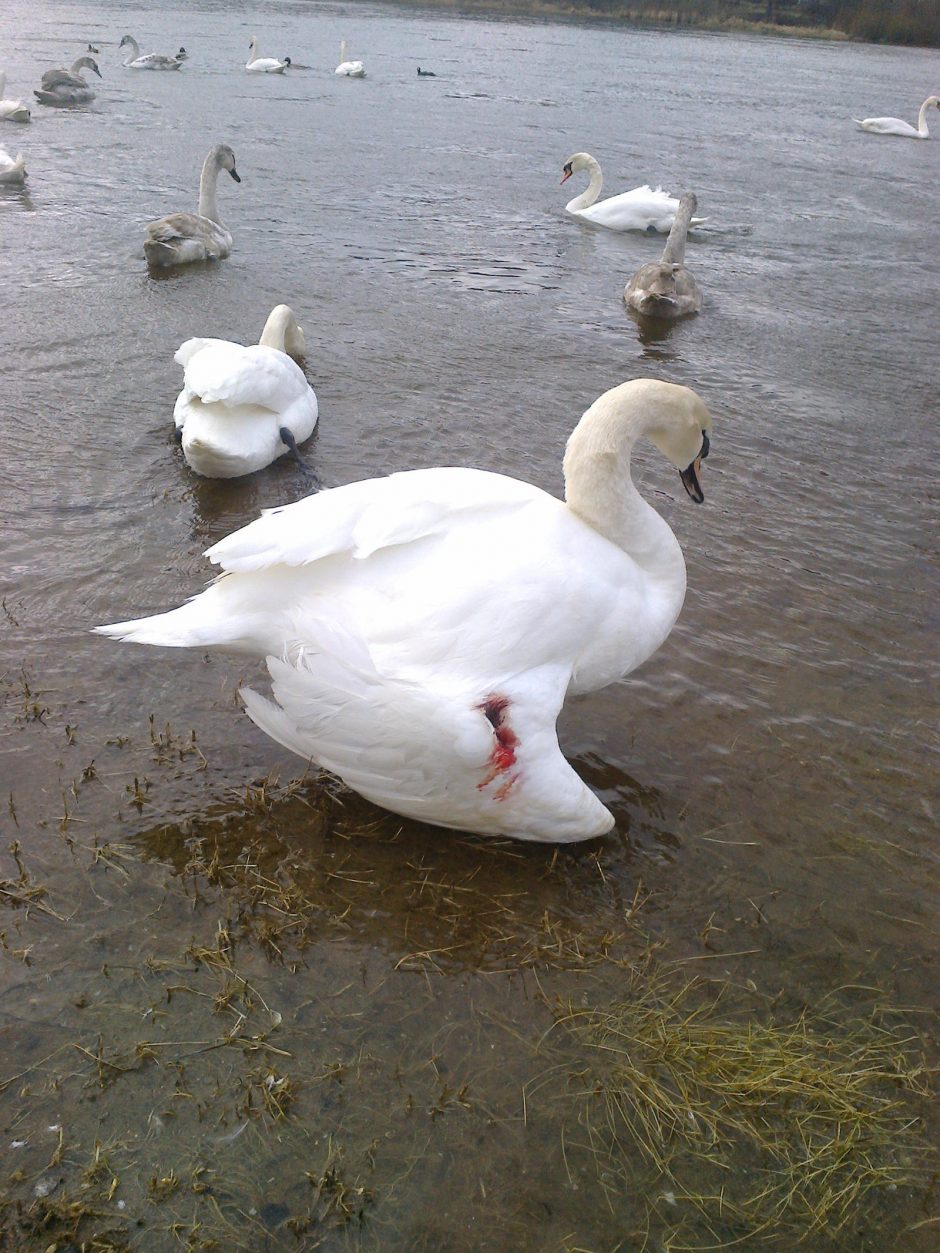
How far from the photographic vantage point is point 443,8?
48.7 metres

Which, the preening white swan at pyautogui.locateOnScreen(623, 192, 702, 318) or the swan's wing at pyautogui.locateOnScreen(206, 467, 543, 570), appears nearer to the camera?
the swan's wing at pyautogui.locateOnScreen(206, 467, 543, 570)

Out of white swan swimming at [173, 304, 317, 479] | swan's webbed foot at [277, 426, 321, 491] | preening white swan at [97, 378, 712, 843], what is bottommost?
swan's webbed foot at [277, 426, 321, 491]

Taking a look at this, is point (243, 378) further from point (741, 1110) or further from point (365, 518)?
point (741, 1110)

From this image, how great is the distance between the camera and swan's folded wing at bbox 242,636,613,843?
11.2ft

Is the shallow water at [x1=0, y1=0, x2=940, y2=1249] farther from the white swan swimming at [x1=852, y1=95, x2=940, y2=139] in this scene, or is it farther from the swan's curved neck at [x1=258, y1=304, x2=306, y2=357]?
the white swan swimming at [x1=852, y1=95, x2=940, y2=139]

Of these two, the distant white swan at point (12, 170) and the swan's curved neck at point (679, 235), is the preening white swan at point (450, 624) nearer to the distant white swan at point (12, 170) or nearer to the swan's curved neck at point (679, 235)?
the swan's curved neck at point (679, 235)

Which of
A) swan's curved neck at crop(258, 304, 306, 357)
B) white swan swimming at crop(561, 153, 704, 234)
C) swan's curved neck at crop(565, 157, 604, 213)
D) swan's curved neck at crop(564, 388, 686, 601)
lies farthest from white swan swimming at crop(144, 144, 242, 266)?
swan's curved neck at crop(564, 388, 686, 601)

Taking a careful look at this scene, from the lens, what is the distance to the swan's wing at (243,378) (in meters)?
6.48

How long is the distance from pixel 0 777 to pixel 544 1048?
2137 mm

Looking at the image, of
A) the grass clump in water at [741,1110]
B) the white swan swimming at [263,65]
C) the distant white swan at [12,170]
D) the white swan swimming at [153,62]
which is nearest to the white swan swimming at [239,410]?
the grass clump in water at [741,1110]

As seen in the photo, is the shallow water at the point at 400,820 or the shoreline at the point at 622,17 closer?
the shallow water at the point at 400,820

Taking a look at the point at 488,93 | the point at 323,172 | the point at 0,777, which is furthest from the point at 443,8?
the point at 0,777

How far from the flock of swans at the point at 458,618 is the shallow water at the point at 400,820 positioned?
405 mm

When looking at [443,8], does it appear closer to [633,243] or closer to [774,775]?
[633,243]
